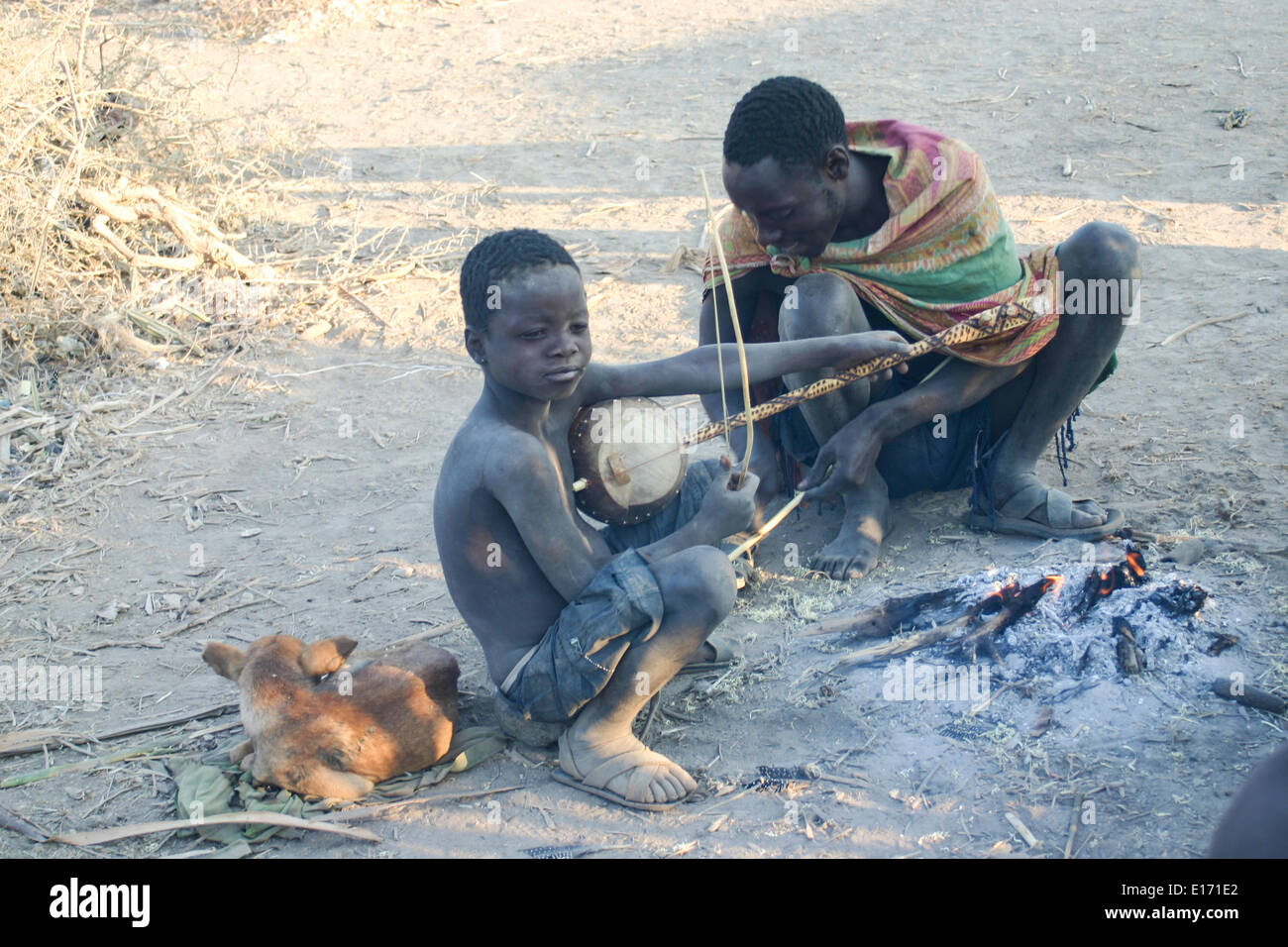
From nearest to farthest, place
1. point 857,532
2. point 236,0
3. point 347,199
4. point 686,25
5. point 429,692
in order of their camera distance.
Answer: point 429,692 → point 857,532 → point 347,199 → point 686,25 → point 236,0

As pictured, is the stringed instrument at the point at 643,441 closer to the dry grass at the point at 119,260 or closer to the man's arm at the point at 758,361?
the man's arm at the point at 758,361

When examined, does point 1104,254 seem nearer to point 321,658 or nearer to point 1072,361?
point 1072,361

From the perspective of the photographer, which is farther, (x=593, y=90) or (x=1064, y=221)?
(x=593, y=90)

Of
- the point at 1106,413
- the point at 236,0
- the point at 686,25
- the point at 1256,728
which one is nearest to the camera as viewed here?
the point at 1256,728

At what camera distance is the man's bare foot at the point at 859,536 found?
3248mm

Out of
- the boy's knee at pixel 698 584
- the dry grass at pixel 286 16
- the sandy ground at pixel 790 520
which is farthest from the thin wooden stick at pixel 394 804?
the dry grass at pixel 286 16

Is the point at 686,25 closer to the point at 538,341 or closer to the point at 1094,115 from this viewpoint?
the point at 1094,115

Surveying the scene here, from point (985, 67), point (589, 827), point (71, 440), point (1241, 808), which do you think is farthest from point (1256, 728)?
point (985, 67)

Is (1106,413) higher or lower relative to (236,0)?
lower

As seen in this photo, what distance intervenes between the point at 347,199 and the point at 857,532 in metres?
4.57

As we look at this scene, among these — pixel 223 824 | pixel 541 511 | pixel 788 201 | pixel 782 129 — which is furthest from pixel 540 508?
pixel 782 129

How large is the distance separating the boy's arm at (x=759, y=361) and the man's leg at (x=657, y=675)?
1.91 ft

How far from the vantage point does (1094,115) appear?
690 cm

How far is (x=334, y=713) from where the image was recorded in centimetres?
250
